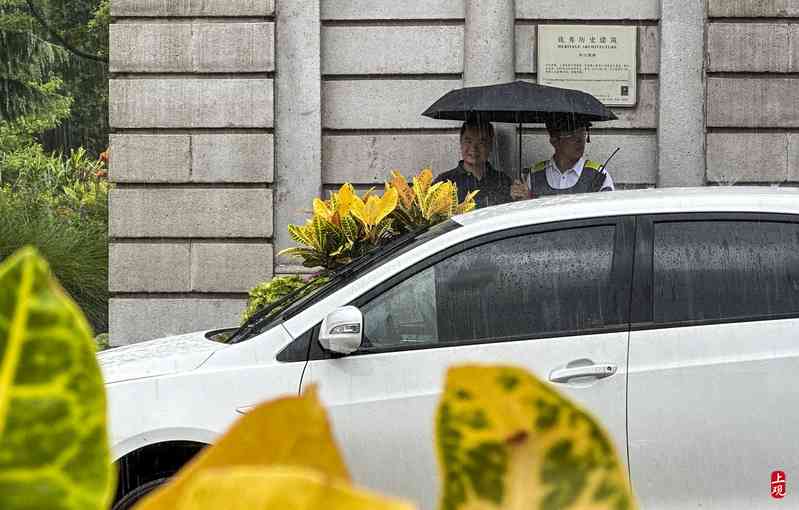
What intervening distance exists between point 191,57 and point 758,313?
6.35 m

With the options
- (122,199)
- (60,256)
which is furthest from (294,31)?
(60,256)

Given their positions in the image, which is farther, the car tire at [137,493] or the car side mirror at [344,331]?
the car tire at [137,493]

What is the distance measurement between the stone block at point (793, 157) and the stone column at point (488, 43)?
223cm

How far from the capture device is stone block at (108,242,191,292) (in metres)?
10.1

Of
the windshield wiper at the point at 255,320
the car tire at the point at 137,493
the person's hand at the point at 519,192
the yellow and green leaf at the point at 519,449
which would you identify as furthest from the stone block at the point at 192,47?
the yellow and green leaf at the point at 519,449

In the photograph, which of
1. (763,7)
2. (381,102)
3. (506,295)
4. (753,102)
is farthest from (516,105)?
(506,295)

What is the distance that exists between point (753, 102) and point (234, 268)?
429 centimetres

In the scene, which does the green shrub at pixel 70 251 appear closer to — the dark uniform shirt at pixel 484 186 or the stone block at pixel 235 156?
the stone block at pixel 235 156

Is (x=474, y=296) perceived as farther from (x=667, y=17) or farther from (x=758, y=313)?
(x=667, y=17)

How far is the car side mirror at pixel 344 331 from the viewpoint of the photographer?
4.62m

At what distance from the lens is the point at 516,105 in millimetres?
8422

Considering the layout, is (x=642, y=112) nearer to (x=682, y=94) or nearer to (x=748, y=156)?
(x=682, y=94)

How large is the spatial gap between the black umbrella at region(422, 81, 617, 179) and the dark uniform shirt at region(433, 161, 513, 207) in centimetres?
41

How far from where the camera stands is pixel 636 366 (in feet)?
14.9
